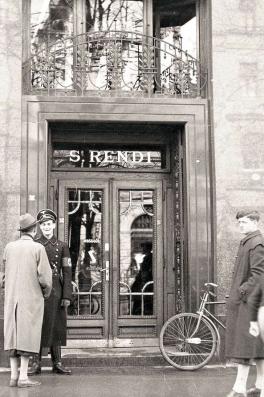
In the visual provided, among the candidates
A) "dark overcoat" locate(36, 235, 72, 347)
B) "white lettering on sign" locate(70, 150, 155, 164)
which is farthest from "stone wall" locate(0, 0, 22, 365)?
"white lettering on sign" locate(70, 150, 155, 164)

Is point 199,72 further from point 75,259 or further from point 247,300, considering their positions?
point 247,300

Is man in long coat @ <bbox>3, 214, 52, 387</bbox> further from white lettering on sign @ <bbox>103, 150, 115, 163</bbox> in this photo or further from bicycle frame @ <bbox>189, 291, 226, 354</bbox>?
white lettering on sign @ <bbox>103, 150, 115, 163</bbox>

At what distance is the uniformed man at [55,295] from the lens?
323 inches

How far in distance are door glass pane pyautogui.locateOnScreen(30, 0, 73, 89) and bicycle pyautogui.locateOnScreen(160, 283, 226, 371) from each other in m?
3.48

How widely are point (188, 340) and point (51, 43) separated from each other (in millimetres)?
4432

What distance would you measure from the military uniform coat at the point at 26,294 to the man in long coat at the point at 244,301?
79.9 inches

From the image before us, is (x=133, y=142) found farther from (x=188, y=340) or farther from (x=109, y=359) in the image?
(x=109, y=359)

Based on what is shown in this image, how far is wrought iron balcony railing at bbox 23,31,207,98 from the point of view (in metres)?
9.70

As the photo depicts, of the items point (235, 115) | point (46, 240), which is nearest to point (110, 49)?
point (235, 115)

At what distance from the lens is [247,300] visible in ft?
22.2

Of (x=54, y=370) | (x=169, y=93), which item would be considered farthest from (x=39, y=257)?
(x=169, y=93)

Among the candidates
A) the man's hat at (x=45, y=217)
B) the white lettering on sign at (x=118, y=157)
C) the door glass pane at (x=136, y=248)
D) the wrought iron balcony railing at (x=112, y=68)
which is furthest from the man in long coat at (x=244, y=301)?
the white lettering on sign at (x=118, y=157)

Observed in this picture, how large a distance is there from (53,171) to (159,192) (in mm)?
1564

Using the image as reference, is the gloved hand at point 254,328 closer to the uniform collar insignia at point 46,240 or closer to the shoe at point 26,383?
the shoe at point 26,383
